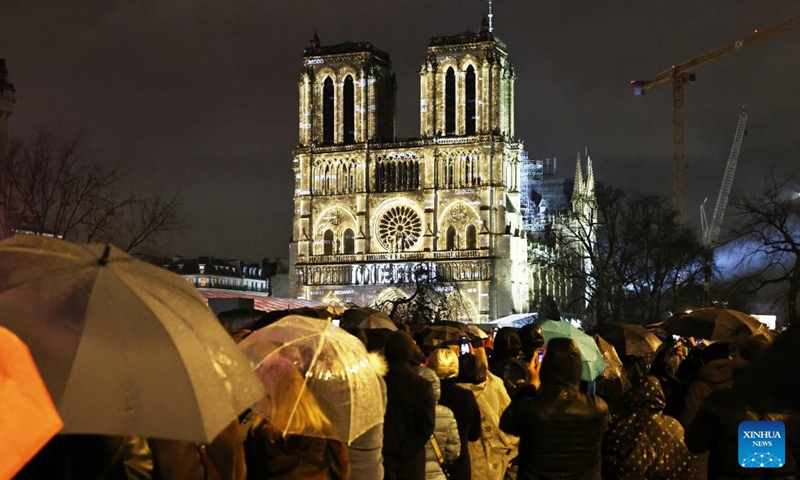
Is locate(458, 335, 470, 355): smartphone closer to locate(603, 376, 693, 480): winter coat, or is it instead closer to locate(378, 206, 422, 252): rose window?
locate(603, 376, 693, 480): winter coat

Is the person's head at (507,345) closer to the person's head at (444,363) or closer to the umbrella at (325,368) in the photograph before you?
the person's head at (444,363)

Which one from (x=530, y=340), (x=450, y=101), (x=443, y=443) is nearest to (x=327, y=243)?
(x=450, y=101)

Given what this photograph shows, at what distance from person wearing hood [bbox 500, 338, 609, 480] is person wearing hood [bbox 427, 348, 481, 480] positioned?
5.84 ft

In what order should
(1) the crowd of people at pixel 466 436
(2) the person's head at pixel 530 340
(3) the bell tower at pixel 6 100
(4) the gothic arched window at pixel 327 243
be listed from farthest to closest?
(4) the gothic arched window at pixel 327 243, (3) the bell tower at pixel 6 100, (2) the person's head at pixel 530 340, (1) the crowd of people at pixel 466 436

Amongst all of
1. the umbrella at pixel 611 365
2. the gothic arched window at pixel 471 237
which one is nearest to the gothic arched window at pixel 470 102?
the gothic arched window at pixel 471 237

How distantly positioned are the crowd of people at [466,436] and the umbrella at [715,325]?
6371 mm

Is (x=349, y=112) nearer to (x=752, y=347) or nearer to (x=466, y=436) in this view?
(x=466, y=436)

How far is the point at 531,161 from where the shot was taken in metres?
111

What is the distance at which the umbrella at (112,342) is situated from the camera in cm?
475

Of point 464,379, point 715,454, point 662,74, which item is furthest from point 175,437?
point 662,74

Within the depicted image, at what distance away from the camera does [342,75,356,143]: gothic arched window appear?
8806cm

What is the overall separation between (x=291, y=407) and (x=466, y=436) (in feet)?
11.1

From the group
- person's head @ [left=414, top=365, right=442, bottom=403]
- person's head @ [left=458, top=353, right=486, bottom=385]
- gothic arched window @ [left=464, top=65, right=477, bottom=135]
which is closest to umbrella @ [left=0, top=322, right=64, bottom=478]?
person's head @ [left=414, top=365, right=442, bottom=403]

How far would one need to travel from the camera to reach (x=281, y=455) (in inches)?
271
